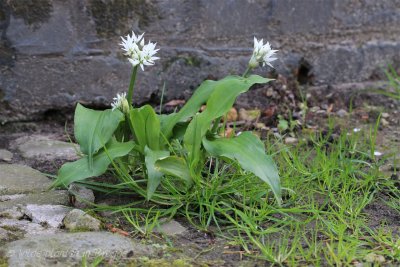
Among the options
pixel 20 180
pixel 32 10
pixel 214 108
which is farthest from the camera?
pixel 32 10

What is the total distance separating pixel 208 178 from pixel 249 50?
1.28m

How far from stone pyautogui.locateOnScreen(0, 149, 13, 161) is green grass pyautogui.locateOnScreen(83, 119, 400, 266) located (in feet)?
1.85

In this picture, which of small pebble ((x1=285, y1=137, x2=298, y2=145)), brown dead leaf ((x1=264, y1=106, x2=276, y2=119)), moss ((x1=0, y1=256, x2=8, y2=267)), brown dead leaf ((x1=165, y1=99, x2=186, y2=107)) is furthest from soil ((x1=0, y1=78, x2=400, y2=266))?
moss ((x1=0, y1=256, x2=8, y2=267))

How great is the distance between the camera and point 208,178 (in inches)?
93.0

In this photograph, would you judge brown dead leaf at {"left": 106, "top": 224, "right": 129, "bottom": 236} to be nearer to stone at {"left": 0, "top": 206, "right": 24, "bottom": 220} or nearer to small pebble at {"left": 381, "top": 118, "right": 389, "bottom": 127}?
stone at {"left": 0, "top": 206, "right": 24, "bottom": 220}

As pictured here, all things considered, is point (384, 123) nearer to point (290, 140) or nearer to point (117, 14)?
point (290, 140)

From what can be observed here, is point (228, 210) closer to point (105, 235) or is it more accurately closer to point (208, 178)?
point (208, 178)

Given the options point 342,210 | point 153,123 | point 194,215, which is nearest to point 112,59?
point 153,123

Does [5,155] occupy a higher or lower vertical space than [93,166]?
lower

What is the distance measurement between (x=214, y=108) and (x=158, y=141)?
224 millimetres

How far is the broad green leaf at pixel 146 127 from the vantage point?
230 cm

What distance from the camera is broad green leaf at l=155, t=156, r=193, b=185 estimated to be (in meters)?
2.21

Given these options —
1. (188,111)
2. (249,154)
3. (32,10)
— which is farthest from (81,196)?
(32,10)

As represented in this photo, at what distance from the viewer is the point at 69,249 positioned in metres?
1.92
